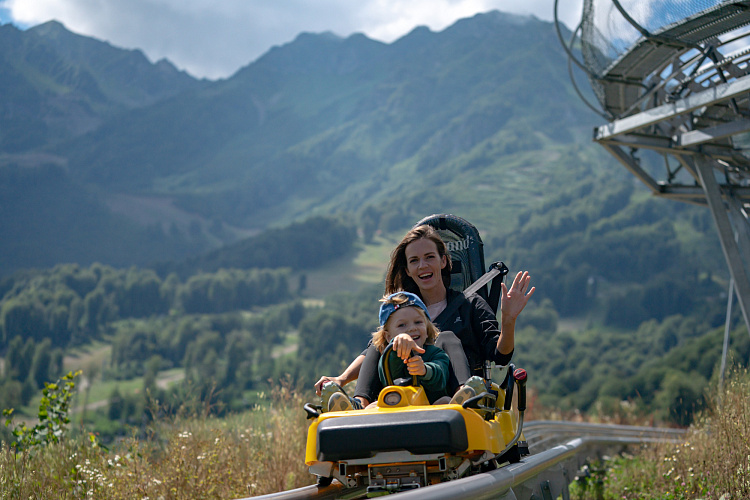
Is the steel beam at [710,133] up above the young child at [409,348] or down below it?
above

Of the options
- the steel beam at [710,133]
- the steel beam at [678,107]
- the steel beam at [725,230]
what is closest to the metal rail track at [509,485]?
the steel beam at [678,107]

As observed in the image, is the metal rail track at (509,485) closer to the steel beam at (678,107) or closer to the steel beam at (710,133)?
the steel beam at (678,107)

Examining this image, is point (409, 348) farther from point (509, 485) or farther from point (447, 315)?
point (447, 315)

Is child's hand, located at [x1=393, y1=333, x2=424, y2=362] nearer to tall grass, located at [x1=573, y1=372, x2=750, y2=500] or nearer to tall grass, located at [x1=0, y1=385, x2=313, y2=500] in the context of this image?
tall grass, located at [x1=0, y1=385, x2=313, y2=500]

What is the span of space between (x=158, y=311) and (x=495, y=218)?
85926mm

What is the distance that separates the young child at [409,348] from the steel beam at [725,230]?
9117 millimetres

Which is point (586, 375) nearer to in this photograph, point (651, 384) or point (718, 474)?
point (651, 384)

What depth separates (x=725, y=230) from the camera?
11531 millimetres

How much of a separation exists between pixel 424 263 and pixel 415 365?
1331 mm

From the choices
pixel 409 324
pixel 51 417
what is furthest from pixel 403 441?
pixel 51 417

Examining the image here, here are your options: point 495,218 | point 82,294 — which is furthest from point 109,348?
point 495,218

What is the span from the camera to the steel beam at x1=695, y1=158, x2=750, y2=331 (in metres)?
11.2

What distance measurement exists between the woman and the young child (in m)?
0.10

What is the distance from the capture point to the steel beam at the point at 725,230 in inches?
442
